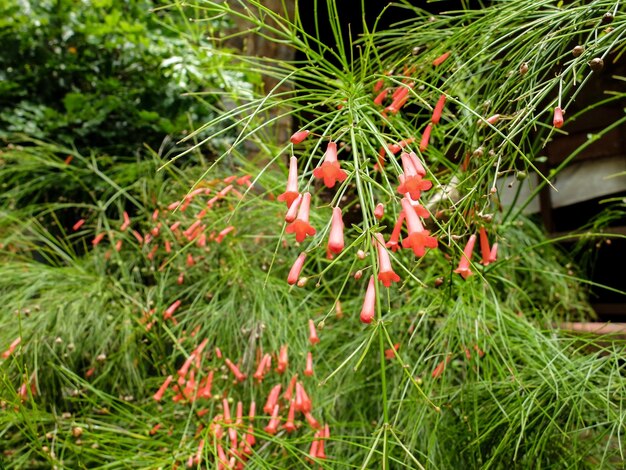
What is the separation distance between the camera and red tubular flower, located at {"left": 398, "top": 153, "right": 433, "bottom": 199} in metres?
0.94

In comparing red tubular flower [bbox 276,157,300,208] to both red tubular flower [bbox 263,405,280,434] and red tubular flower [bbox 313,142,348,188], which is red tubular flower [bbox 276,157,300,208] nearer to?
red tubular flower [bbox 313,142,348,188]

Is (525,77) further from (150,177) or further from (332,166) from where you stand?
(150,177)

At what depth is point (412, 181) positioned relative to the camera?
0.94 metres

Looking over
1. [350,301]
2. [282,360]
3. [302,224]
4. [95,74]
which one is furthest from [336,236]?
[95,74]

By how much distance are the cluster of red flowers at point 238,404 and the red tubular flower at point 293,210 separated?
590 mm

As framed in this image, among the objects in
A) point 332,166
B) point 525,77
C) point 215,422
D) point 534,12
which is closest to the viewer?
point 332,166

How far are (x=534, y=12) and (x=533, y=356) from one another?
2.59 ft

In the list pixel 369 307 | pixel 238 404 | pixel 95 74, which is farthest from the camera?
pixel 95 74

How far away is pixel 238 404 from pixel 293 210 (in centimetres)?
85

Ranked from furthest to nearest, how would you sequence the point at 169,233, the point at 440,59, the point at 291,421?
the point at 169,233 < the point at 291,421 < the point at 440,59

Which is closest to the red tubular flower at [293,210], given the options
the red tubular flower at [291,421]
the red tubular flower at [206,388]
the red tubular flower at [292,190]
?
the red tubular flower at [292,190]

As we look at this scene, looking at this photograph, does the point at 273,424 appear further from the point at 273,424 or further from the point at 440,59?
the point at 440,59

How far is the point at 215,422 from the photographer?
4.61 feet

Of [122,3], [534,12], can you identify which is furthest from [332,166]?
[122,3]
